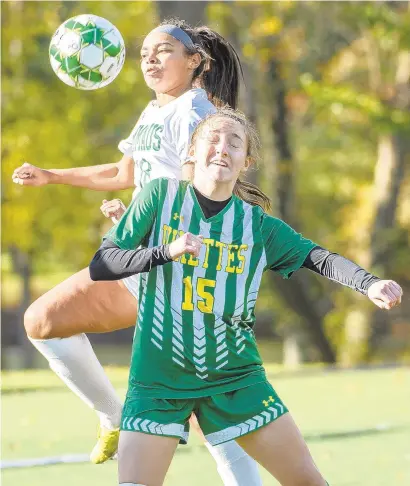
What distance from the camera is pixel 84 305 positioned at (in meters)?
5.17

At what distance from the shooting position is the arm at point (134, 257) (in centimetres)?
380

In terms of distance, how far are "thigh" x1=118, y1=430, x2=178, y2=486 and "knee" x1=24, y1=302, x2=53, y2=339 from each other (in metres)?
1.29

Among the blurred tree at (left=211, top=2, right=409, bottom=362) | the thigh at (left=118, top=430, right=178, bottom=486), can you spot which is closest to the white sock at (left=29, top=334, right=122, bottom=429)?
the thigh at (left=118, top=430, right=178, bottom=486)

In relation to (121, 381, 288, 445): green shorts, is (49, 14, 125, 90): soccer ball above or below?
above

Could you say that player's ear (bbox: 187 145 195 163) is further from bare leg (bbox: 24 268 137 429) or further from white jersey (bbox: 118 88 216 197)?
bare leg (bbox: 24 268 137 429)

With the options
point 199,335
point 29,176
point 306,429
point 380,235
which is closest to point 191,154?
point 199,335

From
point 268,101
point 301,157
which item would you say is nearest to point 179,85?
point 268,101

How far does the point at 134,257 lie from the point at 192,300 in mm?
300

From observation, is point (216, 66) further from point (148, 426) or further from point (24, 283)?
point (24, 283)

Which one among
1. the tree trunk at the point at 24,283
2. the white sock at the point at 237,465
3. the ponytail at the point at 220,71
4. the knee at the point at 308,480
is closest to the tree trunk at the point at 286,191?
the tree trunk at the point at 24,283

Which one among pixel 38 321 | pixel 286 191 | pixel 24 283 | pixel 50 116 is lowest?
pixel 24 283

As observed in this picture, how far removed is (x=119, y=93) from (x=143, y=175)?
17032mm

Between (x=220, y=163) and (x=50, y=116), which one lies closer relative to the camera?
(x=220, y=163)

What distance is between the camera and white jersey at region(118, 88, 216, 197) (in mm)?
4977
